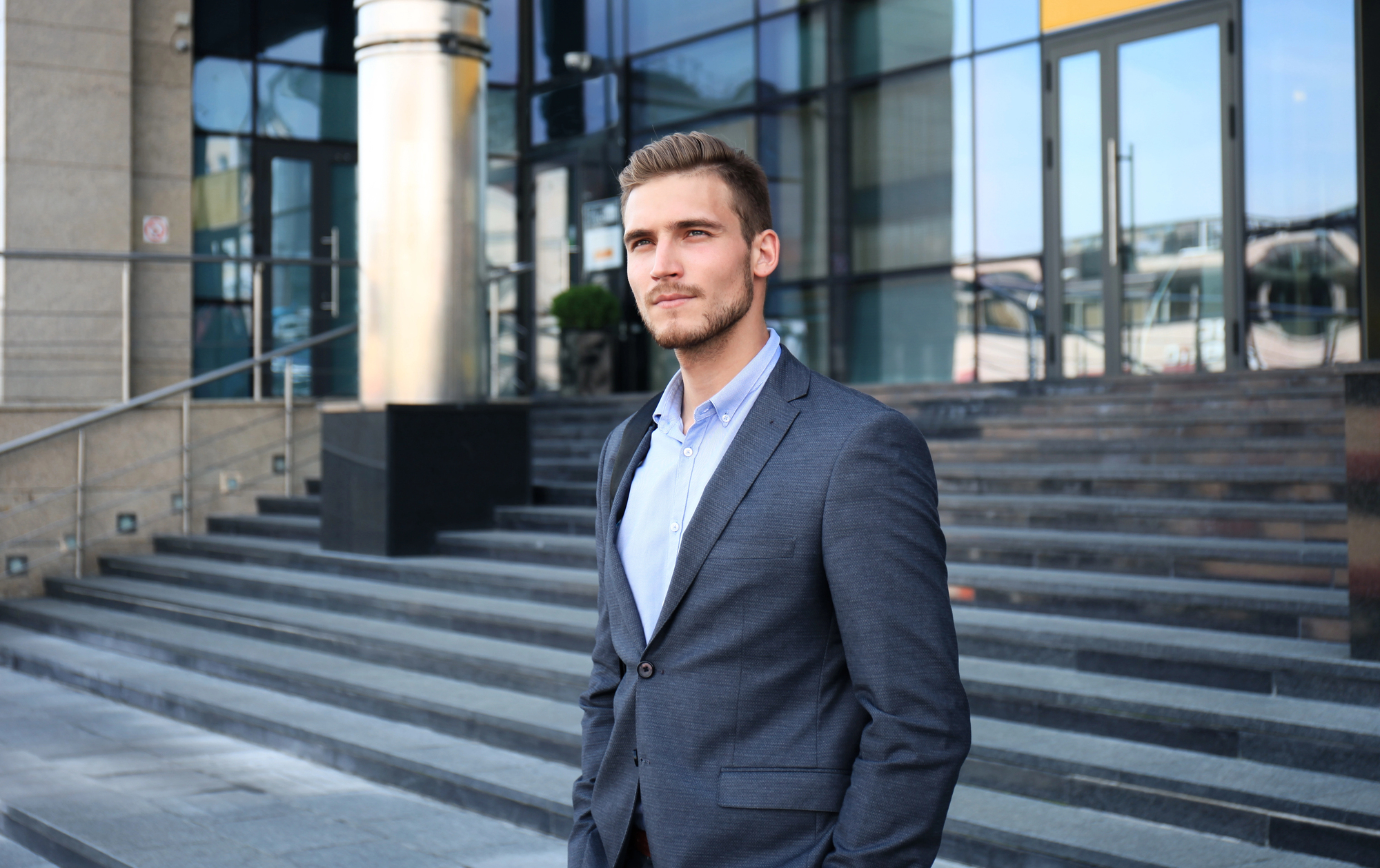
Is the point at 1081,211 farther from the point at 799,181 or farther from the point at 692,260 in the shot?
the point at 692,260

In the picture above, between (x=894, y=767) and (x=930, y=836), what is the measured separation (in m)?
0.09

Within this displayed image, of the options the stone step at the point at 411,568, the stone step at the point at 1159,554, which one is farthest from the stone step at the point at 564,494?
the stone step at the point at 1159,554

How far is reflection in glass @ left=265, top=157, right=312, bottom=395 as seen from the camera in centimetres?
1410

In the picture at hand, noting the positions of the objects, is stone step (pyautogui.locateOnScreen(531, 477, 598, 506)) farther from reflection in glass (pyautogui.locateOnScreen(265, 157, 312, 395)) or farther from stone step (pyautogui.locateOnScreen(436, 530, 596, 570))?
reflection in glass (pyautogui.locateOnScreen(265, 157, 312, 395))

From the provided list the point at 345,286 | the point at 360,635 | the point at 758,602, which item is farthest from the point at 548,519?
the point at 345,286

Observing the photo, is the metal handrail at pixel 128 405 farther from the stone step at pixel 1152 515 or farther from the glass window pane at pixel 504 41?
the glass window pane at pixel 504 41

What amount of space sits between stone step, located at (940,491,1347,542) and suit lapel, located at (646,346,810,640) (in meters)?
4.63

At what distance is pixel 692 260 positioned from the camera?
1.73 meters

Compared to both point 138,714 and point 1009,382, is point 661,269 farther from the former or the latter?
point 1009,382

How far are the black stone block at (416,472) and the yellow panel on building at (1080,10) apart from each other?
5672mm

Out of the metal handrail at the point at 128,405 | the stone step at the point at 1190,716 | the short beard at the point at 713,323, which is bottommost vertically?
the stone step at the point at 1190,716

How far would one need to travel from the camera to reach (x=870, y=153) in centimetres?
1272

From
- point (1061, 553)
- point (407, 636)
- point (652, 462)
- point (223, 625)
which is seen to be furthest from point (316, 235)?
point (652, 462)

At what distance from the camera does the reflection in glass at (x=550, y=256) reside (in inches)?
604
